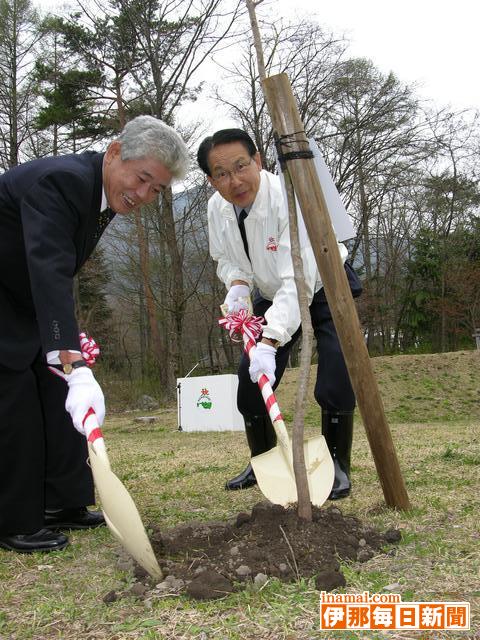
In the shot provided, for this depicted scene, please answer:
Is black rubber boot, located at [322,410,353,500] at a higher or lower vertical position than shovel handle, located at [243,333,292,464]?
lower

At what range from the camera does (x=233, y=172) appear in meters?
3.07

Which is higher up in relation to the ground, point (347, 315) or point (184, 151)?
point (184, 151)

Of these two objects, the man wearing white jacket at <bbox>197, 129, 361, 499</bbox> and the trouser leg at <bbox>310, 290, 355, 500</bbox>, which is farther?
the trouser leg at <bbox>310, 290, 355, 500</bbox>

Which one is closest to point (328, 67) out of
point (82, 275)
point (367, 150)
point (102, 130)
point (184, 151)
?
point (367, 150)

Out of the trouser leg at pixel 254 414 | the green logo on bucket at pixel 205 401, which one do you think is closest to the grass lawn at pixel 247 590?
the trouser leg at pixel 254 414

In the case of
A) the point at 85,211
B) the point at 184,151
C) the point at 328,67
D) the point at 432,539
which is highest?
the point at 328,67

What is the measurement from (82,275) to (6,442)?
18803mm

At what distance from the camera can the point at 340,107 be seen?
18.4m

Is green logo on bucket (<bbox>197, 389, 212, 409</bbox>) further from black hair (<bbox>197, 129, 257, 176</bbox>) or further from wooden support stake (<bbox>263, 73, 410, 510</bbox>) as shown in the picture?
wooden support stake (<bbox>263, 73, 410, 510</bbox>)

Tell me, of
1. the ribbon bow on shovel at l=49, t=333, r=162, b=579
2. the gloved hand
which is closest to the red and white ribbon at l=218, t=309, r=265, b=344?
the gloved hand

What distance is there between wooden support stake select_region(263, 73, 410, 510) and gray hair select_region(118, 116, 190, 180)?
42 centimetres

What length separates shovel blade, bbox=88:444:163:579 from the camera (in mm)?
2039

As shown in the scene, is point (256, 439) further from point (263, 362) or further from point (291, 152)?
point (291, 152)

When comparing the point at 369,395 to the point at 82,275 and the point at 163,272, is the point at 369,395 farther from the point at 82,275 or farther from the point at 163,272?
the point at 82,275
